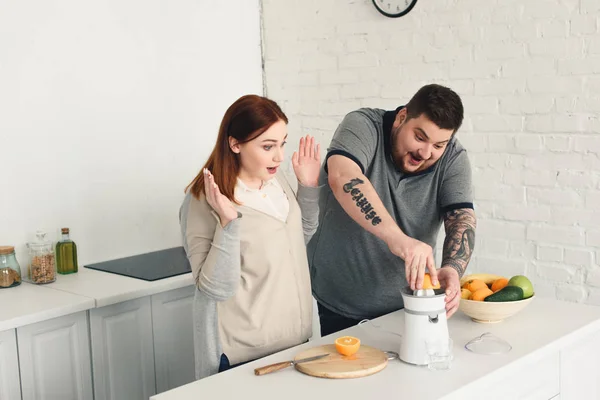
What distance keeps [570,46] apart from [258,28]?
168 cm

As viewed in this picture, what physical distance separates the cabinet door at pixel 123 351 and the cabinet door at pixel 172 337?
3 cm

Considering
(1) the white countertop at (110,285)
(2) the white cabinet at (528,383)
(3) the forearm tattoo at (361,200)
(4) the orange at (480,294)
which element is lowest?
(2) the white cabinet at (528,383)

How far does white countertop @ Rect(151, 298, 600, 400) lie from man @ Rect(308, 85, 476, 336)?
0.64ft

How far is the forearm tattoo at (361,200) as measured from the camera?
A: 6.40 ft

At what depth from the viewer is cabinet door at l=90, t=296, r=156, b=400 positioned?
101 inches

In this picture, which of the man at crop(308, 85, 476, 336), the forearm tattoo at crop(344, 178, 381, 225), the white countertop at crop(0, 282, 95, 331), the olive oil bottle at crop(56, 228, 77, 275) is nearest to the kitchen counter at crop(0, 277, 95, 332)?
the white countertop at crop(0, 282, 95, 331)

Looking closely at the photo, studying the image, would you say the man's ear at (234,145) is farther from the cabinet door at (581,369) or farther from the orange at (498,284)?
the cabinet door at (581,369)

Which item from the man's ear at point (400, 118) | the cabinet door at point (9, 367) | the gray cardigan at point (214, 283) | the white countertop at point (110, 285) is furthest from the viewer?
the white countertop at point (110, 285)

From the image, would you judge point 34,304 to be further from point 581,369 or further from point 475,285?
point 581,369

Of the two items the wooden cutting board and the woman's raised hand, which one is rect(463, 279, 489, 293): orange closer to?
the wooden cutting board

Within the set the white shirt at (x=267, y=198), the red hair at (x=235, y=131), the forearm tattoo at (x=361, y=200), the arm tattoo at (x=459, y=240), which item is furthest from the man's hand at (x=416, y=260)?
the red hair at (x=235, y=131)

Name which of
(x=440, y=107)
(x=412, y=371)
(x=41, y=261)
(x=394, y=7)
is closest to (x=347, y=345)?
(x=412, y=371)

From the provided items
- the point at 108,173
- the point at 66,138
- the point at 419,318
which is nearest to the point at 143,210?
the point at 108,173

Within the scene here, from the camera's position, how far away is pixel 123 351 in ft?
8.65
